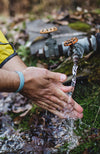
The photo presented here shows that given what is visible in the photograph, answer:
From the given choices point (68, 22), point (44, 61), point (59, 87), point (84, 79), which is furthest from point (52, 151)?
point (68, 22)

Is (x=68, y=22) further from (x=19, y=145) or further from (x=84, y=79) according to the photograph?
(x=19, y=145)

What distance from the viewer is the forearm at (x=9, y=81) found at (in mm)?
1671

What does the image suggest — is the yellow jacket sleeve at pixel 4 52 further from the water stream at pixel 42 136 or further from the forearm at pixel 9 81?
the water stream at pixel 42 136

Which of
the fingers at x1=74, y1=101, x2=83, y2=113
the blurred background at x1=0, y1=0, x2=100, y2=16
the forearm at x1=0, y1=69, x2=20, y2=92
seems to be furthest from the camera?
the blurred background at x1=0, y1=0, x2=100, y2=16

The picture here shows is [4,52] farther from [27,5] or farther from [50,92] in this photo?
[27,5]

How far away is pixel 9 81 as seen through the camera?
169 cm

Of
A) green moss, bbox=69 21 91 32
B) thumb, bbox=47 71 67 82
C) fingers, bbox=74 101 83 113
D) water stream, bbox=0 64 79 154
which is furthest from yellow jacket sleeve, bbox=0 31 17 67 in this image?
green moss, bbox=69 21 91 32

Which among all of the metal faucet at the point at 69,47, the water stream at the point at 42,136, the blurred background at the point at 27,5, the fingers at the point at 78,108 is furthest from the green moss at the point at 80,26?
the blurred background at the point at 27,5

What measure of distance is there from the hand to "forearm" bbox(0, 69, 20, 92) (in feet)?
0.41

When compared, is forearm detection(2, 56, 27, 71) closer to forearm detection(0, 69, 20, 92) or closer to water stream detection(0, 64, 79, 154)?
forearm detection(0, 69, 20, 92)

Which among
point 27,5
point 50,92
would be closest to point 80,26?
point 50,92

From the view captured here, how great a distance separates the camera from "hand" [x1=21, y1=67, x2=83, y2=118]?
187 cm

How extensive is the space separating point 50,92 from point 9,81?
1.89 ft

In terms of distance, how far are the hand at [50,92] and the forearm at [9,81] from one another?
0.41ft
